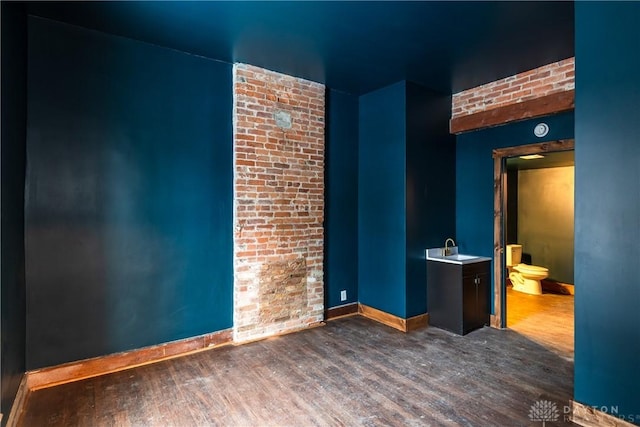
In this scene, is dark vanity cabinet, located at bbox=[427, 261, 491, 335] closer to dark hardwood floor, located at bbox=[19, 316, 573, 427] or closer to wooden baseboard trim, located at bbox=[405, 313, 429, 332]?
wooden baseboard trim, located at bbox=[405, 313, 429, 332]

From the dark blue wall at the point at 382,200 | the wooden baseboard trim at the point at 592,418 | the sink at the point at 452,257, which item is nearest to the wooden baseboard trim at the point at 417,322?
the dark blue wall at the point at 382,200

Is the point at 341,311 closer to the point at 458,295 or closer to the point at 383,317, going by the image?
the point at 383,317

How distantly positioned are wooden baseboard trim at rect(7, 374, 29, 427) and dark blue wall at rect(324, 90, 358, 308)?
9.62 ft

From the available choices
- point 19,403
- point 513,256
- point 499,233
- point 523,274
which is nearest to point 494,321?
point 499,233

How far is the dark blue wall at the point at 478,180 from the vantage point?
3949 mm

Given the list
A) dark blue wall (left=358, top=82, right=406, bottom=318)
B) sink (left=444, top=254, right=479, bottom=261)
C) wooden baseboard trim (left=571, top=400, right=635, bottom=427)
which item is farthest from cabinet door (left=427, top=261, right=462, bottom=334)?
wooden baseboard trim (left=571, top=400, right=635, bottom=427)

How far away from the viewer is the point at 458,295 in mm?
3840

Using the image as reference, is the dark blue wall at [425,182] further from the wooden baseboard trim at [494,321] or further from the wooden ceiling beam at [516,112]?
the wooden baseboard trim at [494,321]

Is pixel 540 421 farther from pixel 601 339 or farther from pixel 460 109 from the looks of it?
pixel 460 109

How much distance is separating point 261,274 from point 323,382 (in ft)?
4.45


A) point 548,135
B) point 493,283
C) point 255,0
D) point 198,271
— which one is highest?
point 255,0

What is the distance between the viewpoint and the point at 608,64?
2.08 meters

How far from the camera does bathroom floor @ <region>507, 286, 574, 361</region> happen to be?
140 inches

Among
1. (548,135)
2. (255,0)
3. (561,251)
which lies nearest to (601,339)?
(548,135)
